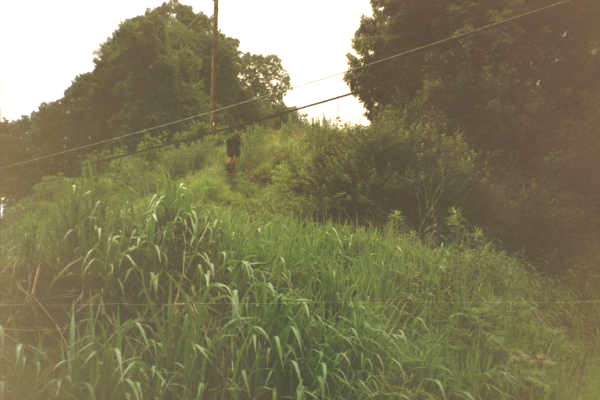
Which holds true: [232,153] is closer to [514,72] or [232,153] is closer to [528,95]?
[514,72]

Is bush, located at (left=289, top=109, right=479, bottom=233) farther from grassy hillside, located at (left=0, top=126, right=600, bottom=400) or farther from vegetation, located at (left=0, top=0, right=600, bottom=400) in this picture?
grassy hillside, located at (left=0, top=126, right=600, bottom=400)

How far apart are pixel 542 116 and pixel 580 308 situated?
6.64 m

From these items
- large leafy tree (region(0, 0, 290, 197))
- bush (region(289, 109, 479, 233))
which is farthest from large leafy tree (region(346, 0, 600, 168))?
large leafy tree (region(0, 0, 290, 197))

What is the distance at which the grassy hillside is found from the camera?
3.62 metres

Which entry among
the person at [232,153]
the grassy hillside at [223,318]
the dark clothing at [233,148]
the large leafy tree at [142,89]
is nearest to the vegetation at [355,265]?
the grassy hillside at [223,318]

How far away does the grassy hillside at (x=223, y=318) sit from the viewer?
362 cm

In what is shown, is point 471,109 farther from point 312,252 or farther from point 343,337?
point 343,337

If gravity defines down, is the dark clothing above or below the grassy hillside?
above

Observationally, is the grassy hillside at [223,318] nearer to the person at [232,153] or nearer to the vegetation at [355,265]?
the vegetation at [355,265]

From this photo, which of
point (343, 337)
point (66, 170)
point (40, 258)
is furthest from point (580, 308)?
point (66, 170)

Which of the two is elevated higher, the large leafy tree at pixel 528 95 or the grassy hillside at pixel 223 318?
the large leafy tree at pixel 528 95

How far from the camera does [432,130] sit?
11.2 meters

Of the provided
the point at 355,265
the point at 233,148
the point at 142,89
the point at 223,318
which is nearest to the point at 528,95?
the point at 233,148

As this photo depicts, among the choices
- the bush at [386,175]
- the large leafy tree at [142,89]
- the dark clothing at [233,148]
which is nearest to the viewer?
the bush at [386,175]
